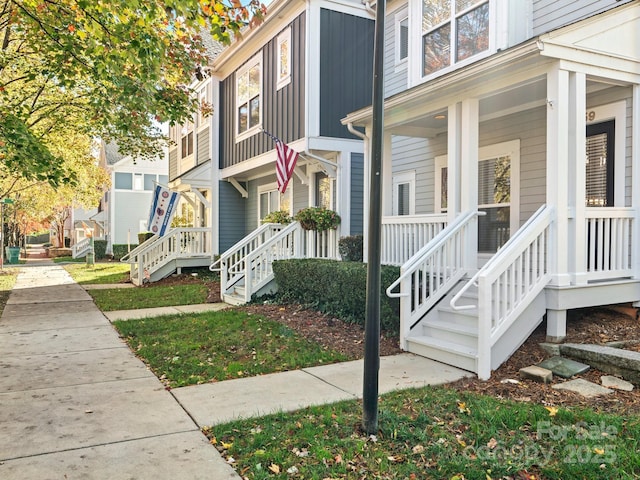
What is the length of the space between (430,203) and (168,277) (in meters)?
8.15

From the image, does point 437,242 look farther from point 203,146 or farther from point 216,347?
point 203,146

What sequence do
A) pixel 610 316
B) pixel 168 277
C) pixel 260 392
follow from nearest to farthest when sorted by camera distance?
pixel 260 392 → pixel 610 316 → pixel 168 277

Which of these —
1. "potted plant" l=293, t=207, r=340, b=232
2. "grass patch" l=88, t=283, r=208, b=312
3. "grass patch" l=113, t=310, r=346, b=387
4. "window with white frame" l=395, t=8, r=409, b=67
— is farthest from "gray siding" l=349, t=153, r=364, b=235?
"grass patch" l=88, t=283, r=208, b=312

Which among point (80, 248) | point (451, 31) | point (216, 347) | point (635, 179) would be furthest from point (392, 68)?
point (80, 248)

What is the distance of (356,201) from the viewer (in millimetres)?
10500

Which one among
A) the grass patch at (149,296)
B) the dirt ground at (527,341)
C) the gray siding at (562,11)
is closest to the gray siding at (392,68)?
the gray siding at (562,11)

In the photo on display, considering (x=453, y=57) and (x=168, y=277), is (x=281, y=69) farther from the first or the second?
(x=168, y=277)

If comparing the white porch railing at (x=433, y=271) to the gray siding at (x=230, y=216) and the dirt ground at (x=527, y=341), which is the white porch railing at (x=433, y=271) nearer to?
the dirt ground at (x=527, y=341)

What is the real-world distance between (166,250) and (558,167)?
11.2m

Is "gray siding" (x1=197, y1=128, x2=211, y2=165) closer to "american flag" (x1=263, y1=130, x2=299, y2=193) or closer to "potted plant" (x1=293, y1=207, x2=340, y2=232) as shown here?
"american flag" (x1=263, y1=130, x2=299, y2=193)

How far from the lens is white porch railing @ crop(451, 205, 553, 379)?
493 centimetres

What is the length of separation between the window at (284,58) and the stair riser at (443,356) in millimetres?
7095

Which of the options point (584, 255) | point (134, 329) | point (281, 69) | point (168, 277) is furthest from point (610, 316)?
point (168, 277)

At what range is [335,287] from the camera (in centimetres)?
775
